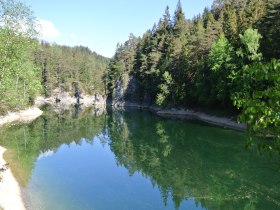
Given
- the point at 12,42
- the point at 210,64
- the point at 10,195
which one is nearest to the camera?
the point at 12,42

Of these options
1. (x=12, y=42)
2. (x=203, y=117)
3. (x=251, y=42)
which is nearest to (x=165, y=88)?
(x=203, y=117)

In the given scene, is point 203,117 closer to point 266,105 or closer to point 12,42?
point 12,42

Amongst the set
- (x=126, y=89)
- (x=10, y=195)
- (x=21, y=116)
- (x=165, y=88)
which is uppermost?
(x=165, y=88)

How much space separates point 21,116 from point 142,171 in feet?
177

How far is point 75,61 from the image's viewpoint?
18612 cm

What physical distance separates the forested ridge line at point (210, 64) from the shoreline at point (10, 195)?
16.2 meters

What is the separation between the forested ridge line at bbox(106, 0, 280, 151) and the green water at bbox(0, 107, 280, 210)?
9.58 metres

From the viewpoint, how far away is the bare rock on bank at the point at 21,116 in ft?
222

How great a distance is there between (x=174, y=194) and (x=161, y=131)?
35.5 meters

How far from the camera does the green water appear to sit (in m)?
25.4

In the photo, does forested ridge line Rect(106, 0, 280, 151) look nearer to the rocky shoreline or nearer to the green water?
the rocky shoreline

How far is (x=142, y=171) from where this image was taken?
35.0 metres

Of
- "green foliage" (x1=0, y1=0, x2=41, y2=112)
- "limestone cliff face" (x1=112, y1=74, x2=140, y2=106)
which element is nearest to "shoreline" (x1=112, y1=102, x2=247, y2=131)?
"limestone cliff face" (x1=112, y1=74, x2=140, y2=106)

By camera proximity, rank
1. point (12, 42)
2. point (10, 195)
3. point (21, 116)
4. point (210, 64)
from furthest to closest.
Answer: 1. point (21, 116)
2. point (210, 64)
3. point (10, 195)
4. point (12, 42)
